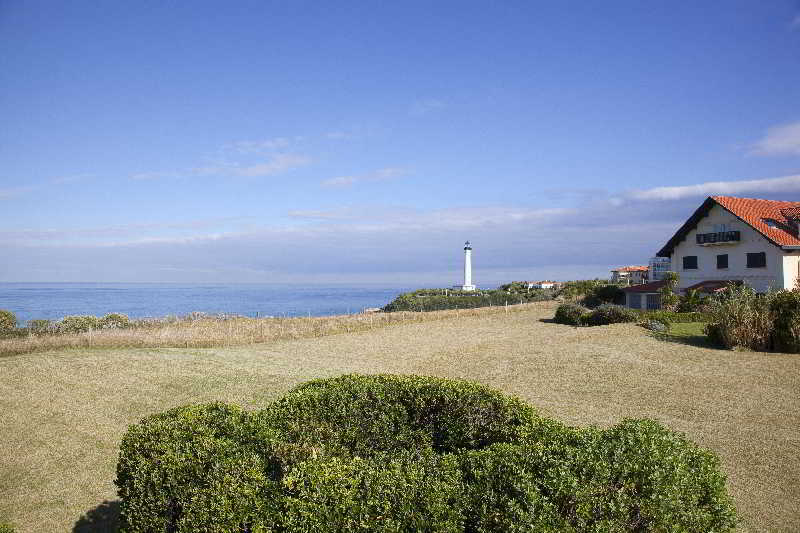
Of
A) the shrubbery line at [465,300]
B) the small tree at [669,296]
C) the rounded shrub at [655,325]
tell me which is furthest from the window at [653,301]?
the rounded shrub at [655,325]

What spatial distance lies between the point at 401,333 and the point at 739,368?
1356 cm

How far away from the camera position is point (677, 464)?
4656 millimetres

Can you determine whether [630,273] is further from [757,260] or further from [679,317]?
[679,317]

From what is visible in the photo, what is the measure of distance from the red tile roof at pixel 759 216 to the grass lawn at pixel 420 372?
48.9ft

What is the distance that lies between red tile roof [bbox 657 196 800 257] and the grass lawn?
14915 millimetres

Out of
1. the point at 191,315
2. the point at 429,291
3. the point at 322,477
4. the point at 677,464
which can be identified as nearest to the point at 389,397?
the point at 322,477

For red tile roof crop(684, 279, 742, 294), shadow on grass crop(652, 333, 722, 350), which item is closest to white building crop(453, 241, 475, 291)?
red tile roof crop(684, 279, 742, 294)

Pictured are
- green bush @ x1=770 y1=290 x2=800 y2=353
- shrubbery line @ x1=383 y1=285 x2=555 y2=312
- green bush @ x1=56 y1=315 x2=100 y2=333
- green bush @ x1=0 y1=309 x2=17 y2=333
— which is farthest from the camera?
shrubbery line @ x1=383 y1=285 x2=555 y2=312

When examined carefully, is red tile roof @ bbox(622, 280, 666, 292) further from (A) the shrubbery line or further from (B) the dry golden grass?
(B) the dry golden grass

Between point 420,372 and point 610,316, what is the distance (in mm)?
12961

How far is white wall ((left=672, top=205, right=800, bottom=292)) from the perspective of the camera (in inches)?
1258

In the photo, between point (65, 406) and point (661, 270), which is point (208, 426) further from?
point (661, 270)

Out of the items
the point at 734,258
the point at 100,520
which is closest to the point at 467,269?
the point at 734,258

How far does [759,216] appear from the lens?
34906mm
